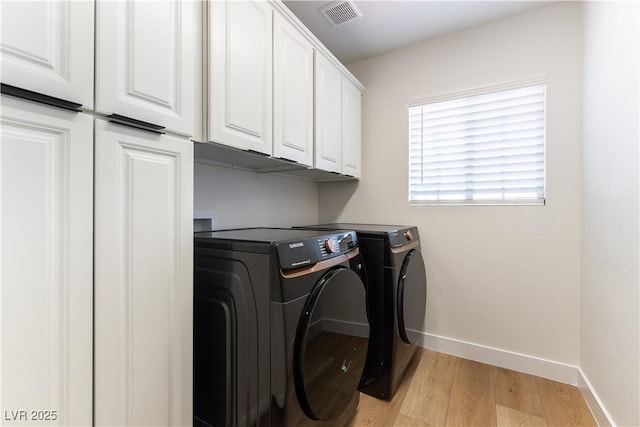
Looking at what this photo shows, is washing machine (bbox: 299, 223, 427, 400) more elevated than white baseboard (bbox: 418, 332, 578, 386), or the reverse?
washing machine (bbox: 299, 223, 427, 400)

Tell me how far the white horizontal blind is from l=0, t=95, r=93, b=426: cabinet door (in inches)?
85.8

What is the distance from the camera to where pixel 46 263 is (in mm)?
662

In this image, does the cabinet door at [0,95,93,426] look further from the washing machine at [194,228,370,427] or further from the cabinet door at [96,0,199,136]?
the washing machine at [194,228,370,427]

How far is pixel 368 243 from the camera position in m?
1.69

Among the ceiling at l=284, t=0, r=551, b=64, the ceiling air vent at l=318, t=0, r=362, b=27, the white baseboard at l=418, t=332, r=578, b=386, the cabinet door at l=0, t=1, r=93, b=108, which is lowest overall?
the white baseboard at l=418, t=332, r=578, b=386

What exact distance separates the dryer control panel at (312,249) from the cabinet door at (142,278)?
13.5 inches

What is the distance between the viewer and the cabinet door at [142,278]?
77 centimetres

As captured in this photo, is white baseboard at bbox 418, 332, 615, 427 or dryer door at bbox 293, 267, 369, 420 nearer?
dryer door at bbox 293, 267, 369, 420

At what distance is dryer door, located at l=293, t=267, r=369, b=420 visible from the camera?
1.03 metres

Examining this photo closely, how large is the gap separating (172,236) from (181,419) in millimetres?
630

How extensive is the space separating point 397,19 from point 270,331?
2.21m

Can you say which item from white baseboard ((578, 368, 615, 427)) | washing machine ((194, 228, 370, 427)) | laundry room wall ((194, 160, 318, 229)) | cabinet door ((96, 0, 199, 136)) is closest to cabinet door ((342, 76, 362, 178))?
laundry room wall ((194, 160, 318, 229))

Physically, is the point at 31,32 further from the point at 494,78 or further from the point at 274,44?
the point at 494,78

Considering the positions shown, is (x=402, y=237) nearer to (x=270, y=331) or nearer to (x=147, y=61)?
(x=270, y=331)
